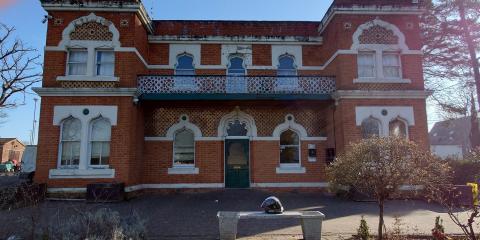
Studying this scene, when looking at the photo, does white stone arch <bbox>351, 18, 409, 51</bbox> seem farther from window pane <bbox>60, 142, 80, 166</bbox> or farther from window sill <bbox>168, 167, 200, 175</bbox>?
window pane <bbox>60, 142, 80, 166</bbox>

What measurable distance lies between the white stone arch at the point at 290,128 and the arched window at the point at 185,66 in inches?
193

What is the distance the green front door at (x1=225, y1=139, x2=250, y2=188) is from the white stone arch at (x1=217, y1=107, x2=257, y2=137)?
0.43m

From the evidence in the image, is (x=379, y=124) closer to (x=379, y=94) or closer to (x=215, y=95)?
(x=379, y=94)

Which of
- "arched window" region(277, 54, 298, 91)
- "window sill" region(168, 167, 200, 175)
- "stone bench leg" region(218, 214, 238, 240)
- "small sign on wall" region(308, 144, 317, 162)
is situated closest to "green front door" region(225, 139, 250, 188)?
"window sill" region(168, 167, 200, 175)

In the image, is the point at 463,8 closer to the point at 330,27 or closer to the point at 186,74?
the point at 330,27

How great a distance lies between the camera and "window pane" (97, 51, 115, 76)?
14875mm

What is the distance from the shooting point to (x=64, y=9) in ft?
48.4

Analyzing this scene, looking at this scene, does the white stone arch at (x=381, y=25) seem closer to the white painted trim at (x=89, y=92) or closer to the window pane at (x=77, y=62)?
the white painted trim at (x=89, y=92)

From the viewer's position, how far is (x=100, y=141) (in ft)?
47.2

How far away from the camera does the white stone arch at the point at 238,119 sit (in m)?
16.3

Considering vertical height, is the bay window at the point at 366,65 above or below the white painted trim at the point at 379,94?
above

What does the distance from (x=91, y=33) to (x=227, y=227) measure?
11.4m

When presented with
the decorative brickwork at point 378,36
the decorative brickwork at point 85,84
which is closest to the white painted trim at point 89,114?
the decorative brickwork at point 85,84

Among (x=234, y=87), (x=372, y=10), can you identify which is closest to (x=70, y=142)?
(x=234, y=87)
